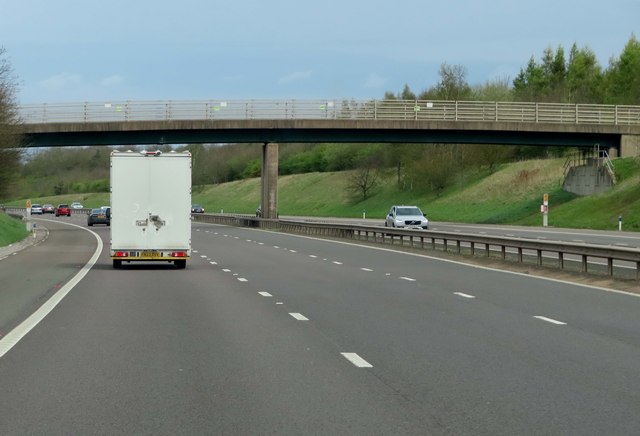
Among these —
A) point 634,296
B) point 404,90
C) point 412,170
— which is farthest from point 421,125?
point 404,90

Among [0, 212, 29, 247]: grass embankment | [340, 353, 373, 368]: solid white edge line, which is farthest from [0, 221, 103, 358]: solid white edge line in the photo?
[0, 212, 29, 247]: grass embankment

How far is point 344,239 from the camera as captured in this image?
48.6 metres

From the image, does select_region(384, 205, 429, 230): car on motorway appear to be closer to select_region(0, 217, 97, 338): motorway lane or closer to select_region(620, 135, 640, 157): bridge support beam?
select_region(0, 217, 97, 338): motorway lane

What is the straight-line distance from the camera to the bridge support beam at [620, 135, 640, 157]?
68125mm

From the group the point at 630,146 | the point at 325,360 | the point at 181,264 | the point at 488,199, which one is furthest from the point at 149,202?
the point at 488,199

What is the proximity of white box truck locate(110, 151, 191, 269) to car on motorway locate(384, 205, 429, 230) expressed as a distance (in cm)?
2885

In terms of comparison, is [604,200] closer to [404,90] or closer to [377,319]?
[377,319]

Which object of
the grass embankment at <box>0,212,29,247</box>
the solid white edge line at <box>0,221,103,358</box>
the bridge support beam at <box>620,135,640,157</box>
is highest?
the bridge support beam at <box>620,135,640,157</box>

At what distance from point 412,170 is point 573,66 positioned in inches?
1553

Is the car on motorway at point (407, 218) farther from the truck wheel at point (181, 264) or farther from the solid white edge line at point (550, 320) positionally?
the solid white edge line at point (550, 320)

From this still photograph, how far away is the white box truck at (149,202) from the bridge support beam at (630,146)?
162ft

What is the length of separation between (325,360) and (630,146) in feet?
204

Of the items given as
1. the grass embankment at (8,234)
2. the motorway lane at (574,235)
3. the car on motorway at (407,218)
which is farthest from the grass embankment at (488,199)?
the grass embankment at (8,234)

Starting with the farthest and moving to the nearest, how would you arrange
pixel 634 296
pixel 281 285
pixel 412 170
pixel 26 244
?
pixel 412 170
pixel 26 244
pixel 281 285
pixel 634 296
